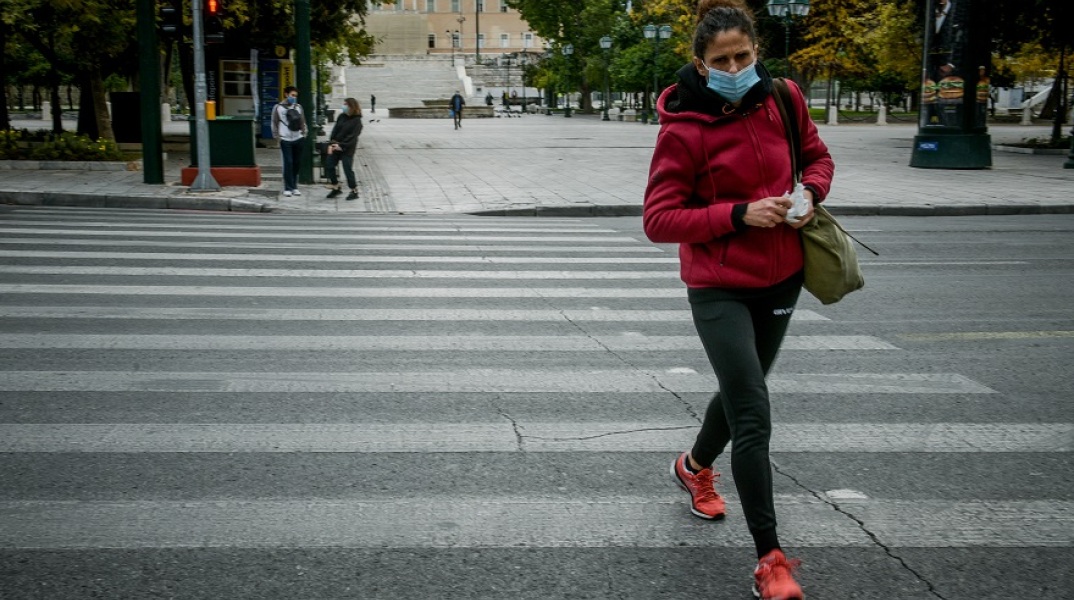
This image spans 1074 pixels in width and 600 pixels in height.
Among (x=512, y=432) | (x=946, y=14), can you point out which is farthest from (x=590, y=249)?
(x=946, y=14)

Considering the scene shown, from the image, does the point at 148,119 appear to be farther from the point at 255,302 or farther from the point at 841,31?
the point at 841,31

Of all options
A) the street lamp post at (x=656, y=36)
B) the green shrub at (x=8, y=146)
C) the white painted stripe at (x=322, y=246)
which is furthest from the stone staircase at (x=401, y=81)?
the white painted stripe at (x=322, y=246)

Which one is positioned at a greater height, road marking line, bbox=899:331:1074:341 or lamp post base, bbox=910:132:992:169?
lamp post base, bbox=910:132:992:169

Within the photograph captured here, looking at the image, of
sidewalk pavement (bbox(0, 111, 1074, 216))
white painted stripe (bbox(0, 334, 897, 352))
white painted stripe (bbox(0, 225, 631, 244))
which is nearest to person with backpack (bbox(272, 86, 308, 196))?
sidewalk pavement (bbox(0, 111, 1074, 216))

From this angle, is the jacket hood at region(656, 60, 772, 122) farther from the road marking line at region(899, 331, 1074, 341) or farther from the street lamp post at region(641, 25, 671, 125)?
the street lamp post at region(641, 25, 671, 125)

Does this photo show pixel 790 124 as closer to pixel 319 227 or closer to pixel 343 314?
pixel 343 314

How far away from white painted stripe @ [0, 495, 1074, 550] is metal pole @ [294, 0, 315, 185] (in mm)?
16234

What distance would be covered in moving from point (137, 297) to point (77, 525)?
16.5 feet

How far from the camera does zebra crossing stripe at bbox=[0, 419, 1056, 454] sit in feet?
16.9

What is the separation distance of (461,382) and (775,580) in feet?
10.3

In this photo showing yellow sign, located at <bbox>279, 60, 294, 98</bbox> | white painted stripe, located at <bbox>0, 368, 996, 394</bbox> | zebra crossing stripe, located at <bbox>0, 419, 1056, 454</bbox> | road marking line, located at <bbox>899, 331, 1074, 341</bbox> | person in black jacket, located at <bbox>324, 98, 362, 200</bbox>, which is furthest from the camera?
yellow sign, located at <bbox>279, 60, 294, 98</bbox>

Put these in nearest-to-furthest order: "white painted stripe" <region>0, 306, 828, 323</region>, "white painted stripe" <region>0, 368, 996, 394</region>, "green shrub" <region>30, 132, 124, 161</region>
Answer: "white painted stripe" <region>0, 368, 996, 394</region> → "white painted stripe" <region>0, 306, 828, 323</region> → "green shrub" <region>30, 132, 124, 161</region>

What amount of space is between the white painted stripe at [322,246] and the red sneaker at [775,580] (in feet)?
28.2

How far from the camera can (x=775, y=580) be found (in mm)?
3525
